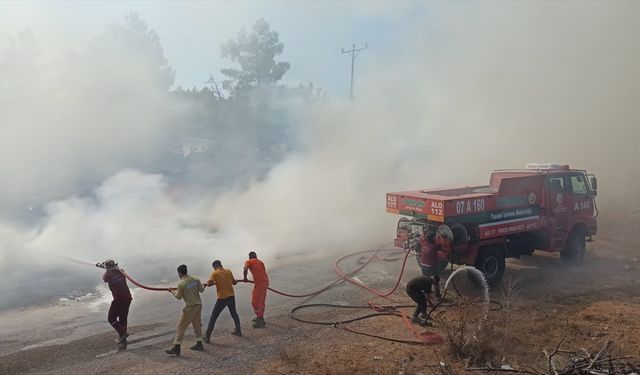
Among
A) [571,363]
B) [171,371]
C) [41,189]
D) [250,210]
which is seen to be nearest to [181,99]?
[41,189]

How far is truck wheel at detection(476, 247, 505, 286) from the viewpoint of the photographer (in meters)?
9.64

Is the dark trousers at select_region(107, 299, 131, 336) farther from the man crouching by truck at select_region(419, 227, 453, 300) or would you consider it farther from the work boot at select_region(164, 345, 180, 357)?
the man crouching by truck at select_region(419, 227, 453, 300)

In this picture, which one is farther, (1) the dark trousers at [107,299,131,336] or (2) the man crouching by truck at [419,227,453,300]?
(2) the man crouching by truck at [419,227,453,300]

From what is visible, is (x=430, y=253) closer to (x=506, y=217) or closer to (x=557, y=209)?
(x=506, y=217)

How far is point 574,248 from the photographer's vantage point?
11.4 metres

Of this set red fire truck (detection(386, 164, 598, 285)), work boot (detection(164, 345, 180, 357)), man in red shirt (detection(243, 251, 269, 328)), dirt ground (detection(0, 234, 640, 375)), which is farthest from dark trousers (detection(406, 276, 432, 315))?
work boot (detection(164, 345, 180, 357))

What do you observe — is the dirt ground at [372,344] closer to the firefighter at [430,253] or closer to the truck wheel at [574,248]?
the firefighter at [430,253]

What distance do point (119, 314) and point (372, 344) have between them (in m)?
3.79

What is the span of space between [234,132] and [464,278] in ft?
82.0

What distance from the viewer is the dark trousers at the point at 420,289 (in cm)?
754

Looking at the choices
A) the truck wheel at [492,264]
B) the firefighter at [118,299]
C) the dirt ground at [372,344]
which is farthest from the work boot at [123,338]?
the truck wheel at [492,264]

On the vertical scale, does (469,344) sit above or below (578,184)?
below

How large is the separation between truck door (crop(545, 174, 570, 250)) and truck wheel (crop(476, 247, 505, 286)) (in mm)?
1792

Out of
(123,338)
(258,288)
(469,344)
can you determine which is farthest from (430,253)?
(123,338)
